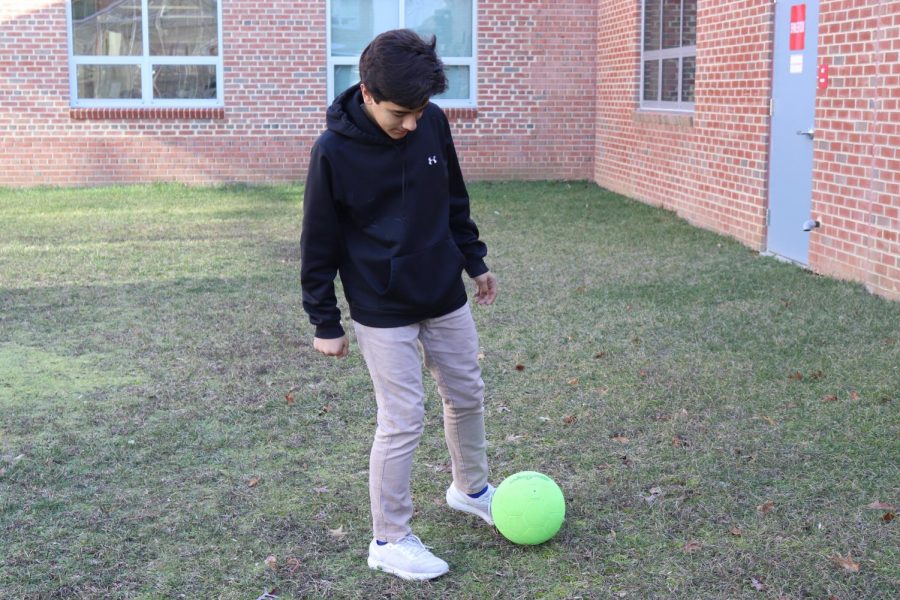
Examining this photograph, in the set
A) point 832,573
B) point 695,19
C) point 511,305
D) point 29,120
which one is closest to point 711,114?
point 695,19

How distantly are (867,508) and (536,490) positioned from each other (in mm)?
1345

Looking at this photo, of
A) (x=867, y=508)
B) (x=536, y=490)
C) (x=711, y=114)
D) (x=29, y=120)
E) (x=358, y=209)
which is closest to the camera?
(x=358, y=209)

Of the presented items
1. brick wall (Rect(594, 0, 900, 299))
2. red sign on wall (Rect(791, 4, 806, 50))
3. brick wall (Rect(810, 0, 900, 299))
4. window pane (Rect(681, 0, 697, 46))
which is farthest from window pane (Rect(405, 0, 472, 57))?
brick wall (Rect(810, 0, 900, 299))

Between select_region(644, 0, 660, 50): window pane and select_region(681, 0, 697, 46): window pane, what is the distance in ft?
3.52

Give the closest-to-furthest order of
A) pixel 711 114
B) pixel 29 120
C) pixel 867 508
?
pixel 867 508 < pixel 711 114 < pixel 29 120

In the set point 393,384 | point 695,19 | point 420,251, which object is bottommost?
point 393,384

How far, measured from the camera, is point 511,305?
8.43m

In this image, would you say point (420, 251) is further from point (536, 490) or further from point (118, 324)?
point (118, 324)

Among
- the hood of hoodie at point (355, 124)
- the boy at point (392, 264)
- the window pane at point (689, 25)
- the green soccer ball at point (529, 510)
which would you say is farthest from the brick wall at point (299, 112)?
the hood of hoodie at point (355, 124)

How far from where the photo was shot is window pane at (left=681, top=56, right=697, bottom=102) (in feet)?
41.8

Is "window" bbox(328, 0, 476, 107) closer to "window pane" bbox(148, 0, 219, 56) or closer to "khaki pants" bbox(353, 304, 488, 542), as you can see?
"window pane" bbox(148, 0, 219, 56)

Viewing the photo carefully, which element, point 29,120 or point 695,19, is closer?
point 695,19

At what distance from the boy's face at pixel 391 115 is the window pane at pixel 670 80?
10.3 meters

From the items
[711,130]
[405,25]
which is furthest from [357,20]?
[711,130]
